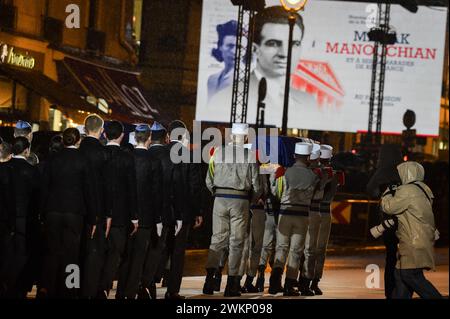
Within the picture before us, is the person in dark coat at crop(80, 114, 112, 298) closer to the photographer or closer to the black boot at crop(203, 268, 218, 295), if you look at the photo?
the black boot at crop(203, 268, 218, 295)

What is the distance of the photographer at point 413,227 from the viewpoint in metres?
13.7

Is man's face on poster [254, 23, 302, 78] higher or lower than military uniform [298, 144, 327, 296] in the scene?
higher

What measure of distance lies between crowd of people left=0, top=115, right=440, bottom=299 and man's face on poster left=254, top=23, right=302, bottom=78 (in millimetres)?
23873

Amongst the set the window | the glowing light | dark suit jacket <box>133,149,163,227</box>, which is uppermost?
the window

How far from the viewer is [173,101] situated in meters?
43.2

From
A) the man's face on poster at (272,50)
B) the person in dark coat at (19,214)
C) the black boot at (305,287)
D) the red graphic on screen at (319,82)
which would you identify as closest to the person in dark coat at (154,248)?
the person in dark coat at (19,214)

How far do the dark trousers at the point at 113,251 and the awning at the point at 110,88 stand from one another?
1502 cm

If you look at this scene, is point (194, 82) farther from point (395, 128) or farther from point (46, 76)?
point (46, 76)

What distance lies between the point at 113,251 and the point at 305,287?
4.13 meters

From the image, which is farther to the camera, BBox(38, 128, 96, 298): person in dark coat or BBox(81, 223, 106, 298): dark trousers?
BBox(81, 223, 106, 298): dark trousers

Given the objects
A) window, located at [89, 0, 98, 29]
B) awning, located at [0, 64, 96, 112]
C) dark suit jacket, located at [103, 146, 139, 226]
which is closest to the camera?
dark suit jacket, located at [103, 146, 139, 226]

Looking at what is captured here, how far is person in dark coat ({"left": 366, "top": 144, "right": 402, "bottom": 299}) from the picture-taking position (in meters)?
15.3

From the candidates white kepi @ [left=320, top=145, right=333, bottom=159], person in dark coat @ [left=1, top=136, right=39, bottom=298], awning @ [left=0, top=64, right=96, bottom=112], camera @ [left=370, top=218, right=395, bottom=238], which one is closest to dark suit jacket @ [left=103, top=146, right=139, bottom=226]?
person in dark coat @ [left=1, top=136, right=39, bottom=298]

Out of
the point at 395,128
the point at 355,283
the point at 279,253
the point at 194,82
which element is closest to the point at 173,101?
the point at 194,82
